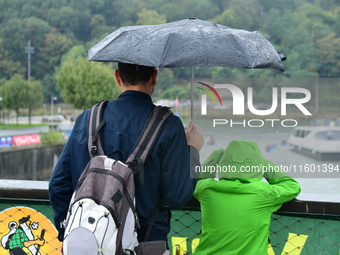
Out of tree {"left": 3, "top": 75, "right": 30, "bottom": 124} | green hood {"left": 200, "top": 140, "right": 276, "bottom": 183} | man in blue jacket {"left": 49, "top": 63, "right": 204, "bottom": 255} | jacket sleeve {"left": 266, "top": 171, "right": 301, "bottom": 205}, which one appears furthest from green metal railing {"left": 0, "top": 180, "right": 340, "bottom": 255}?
tree {"left": 3, "top": 75, "right": 30, "bottom": 124}

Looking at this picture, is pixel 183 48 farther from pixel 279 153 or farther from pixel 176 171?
pixel 279 153

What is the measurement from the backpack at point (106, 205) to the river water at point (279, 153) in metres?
0.68

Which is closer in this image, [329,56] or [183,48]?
[183,48]

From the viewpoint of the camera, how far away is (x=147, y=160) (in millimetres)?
1558

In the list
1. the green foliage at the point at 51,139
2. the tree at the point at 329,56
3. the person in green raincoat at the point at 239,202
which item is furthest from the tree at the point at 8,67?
the person in green raincoat at the point at 239,202

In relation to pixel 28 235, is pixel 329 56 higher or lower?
higher

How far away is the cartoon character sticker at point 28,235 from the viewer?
7.84ft

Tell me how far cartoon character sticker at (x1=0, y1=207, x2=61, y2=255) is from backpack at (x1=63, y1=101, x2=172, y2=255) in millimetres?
975

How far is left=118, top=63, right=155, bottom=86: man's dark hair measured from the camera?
1650 millimetres

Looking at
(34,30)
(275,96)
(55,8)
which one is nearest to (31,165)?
(275,96)

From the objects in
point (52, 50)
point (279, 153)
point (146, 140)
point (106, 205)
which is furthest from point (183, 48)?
point (52, 50)

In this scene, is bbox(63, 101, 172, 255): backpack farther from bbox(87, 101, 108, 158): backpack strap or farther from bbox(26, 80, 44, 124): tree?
bbox(26, 80, 44, 124): tree

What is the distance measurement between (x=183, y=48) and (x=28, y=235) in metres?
1.38

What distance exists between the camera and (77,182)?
1632 mm
